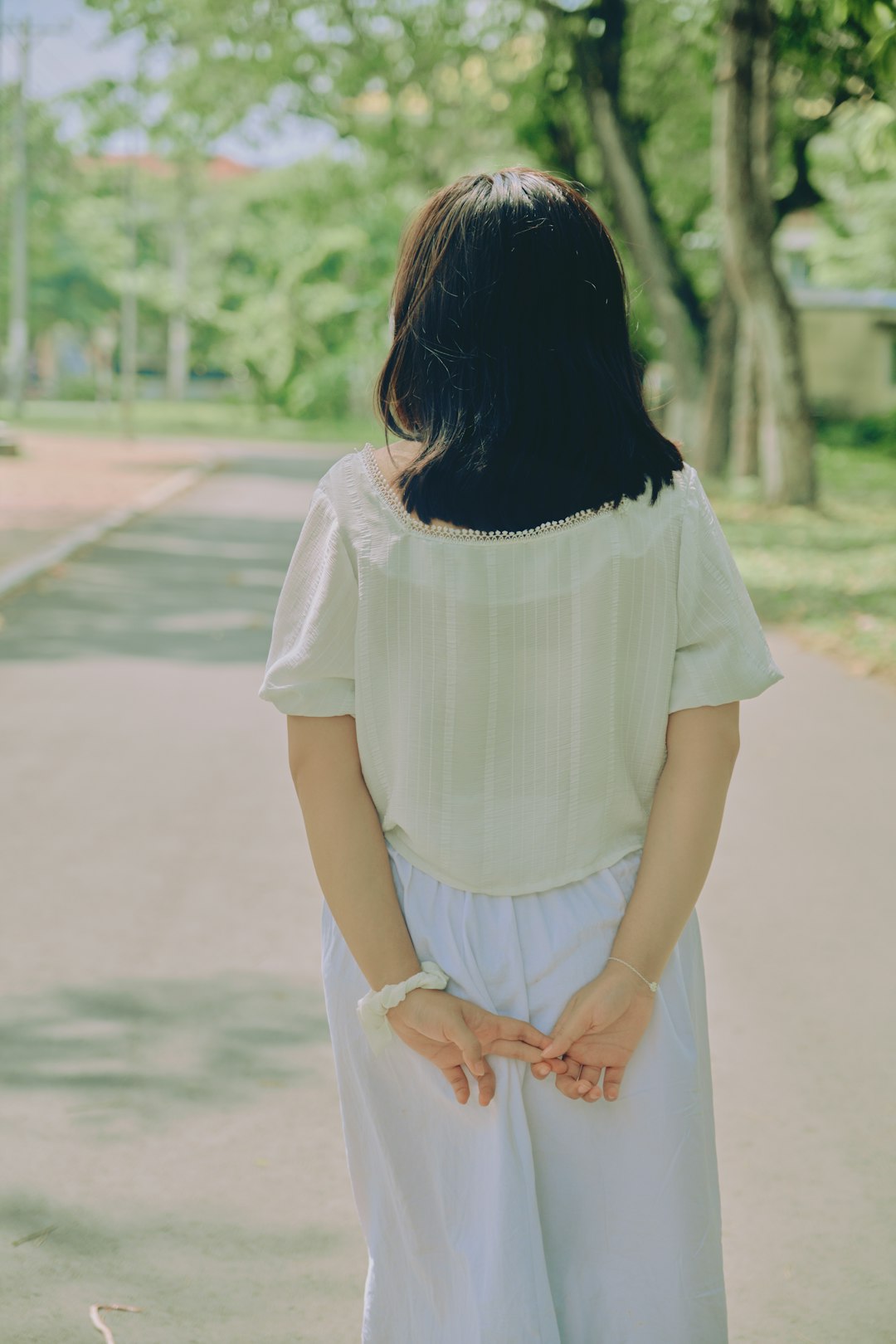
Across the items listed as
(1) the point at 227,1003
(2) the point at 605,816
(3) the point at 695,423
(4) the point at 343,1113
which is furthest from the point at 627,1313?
(3) the point at 695,423

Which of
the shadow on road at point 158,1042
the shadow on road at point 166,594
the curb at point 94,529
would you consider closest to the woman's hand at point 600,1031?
the shadow on road at point 158,1042

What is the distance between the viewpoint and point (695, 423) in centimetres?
2342

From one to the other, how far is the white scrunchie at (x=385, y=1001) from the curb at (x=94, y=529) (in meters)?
10.3

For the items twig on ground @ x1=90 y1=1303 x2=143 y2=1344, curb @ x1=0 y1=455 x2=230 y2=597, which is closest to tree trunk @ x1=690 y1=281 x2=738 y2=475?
curb @ x1=0 y1=455 x2=230 y2=597

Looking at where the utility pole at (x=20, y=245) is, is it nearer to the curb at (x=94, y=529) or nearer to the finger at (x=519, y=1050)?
the curb at (x=94, y=529)

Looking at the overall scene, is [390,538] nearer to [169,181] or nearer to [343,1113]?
[343,1113]

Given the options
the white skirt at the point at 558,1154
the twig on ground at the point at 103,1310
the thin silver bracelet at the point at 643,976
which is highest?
the thin silver bracelet at the point at 643,976

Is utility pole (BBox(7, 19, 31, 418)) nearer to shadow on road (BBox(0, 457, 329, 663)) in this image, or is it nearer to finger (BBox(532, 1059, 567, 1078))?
shadow on road (BBox(0, 457, 329, 663))

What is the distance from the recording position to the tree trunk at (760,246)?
15914 millimetres

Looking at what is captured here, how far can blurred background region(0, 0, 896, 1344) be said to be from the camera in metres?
3.19

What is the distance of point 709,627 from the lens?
5.96ft

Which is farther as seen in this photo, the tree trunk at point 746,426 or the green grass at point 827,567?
the tree trunk at point 746,426

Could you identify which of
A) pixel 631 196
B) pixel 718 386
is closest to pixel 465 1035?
pixel 631 196

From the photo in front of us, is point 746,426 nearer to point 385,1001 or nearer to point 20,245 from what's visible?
point 385,1001
